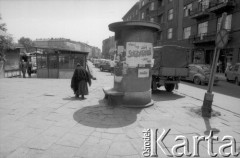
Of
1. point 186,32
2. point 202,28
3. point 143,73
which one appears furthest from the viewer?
point 186,32

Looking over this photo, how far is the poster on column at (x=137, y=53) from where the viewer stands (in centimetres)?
663

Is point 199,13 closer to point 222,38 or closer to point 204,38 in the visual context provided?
point 204,38

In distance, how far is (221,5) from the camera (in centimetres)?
2105

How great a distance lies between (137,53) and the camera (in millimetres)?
6680

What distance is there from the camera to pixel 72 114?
5.96m

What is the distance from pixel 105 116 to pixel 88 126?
96cm

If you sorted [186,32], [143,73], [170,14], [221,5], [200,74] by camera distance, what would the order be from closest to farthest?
1. [143,73]
2. [200,74]
3. [221,5]
4. [186,32]
5. [170,14]

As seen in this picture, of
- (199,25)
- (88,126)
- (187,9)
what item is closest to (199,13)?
(199,25)

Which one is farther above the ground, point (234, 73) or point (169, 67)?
point (169, 67)

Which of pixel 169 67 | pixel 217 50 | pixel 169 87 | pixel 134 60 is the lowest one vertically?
pixel 169 87

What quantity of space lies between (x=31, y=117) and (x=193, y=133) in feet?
14.8

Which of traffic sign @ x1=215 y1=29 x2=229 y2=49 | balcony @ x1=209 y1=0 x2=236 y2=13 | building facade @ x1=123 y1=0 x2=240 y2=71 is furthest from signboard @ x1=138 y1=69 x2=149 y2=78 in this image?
balcony @ x1=209 y1=0 x2=236 y2=13

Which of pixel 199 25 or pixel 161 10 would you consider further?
pixel 161 10

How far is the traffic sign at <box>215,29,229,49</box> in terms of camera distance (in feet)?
19.2
